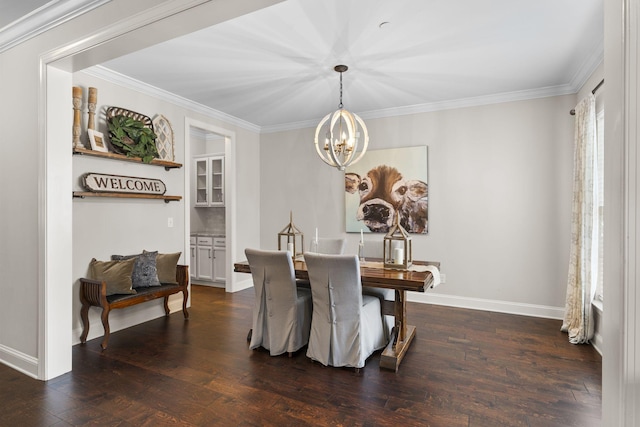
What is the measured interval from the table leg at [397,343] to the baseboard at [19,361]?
2.66 m

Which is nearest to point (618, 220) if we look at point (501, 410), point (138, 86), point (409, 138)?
point (501, 410)

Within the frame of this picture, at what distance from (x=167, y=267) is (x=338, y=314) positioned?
2239 millimetres

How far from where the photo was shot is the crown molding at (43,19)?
2.29 metres

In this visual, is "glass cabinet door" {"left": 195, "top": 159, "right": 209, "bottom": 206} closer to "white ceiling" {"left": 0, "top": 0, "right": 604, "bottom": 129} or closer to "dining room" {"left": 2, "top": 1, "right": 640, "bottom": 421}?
"dining room" {"left": 2, "top": 1, "right": 640, "bottom": 421}

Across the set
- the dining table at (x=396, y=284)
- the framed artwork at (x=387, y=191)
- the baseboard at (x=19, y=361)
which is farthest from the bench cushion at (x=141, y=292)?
the framed artwork at (x=387, y=191)

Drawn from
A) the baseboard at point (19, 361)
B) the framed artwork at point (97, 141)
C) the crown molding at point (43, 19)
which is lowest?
the baseboard at point (19, 361)

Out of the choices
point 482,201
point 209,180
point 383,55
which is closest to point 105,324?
point 209,180

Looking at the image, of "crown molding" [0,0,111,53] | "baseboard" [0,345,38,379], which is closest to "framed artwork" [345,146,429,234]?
"crown molding" [0,0,111,53]

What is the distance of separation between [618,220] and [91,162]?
3993 mm

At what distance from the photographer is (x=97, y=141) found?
342cm

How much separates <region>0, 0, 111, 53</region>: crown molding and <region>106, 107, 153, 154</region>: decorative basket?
91cm

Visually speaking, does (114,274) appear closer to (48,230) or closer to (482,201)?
(48,230)

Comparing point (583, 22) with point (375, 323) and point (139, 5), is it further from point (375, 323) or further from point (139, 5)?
point (139, 5)

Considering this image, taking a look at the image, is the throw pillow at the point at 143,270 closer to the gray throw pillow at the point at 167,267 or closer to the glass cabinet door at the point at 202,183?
the gray throw pillow at the point at 167,267
